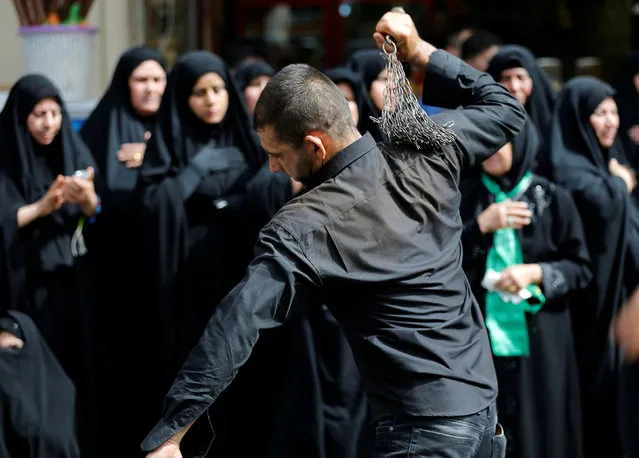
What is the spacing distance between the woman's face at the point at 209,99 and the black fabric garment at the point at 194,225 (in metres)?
0.03

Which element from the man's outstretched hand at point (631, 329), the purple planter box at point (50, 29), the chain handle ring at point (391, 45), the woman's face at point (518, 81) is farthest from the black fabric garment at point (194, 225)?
the man's outstretched hand at point (631, 329)

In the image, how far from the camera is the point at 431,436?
253cm

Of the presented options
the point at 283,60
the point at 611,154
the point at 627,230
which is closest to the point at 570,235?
the point at 627,230

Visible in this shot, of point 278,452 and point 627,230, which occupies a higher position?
point 627,230

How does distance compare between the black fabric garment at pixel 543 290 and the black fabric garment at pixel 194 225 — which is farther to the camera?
the black fabric garment at pixel 194 225

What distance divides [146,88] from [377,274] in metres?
2.87

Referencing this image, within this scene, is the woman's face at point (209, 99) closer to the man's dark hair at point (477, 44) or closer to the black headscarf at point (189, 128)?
the black headscarf at point (189, 128)

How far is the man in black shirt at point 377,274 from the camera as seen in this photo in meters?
2.40

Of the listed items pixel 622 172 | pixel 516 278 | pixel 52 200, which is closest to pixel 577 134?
pixel 622 172

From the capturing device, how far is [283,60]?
827 centimetres

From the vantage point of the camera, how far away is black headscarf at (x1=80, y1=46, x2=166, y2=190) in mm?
5031

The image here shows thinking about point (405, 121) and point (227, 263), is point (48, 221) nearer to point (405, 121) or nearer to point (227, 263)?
point (227, 263)

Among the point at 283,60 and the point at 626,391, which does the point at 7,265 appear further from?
the point at 283,60

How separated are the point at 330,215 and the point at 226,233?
2.21 meters
